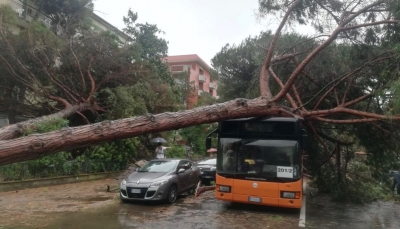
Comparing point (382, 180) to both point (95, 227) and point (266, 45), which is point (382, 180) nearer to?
point (266, 45)

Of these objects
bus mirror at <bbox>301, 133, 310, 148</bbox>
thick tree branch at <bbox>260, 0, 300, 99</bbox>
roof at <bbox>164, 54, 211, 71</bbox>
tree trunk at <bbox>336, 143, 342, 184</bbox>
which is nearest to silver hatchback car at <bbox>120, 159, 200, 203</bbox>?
thick tree branch at <bbox>260, 0, 300, 99</bbox>

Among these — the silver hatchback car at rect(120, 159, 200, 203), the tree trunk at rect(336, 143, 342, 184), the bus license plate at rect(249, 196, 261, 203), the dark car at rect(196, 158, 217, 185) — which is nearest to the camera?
the bus license plate at rect(249, 196, 261, 203)

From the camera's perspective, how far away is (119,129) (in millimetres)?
8109

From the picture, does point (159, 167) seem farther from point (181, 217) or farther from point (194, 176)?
point (181, 217)

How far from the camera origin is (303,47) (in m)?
14.3

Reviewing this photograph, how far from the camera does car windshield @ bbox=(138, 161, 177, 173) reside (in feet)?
41.1

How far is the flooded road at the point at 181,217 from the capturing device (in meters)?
8.91

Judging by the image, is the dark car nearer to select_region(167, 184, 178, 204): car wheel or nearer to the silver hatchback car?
the silver hatchback car

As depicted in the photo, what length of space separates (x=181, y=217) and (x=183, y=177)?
118 inches

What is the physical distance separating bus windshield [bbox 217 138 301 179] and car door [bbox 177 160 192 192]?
85.4 inches

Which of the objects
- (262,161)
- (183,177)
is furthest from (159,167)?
(262,161)

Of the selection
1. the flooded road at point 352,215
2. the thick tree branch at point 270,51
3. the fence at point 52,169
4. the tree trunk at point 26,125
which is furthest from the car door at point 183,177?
the fence at point 52,169

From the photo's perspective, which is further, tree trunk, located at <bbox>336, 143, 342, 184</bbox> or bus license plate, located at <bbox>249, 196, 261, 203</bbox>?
tree trunk, located at <bbox>336, 143, 342, 184</bbox>

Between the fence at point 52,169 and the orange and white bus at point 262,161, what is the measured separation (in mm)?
8148
